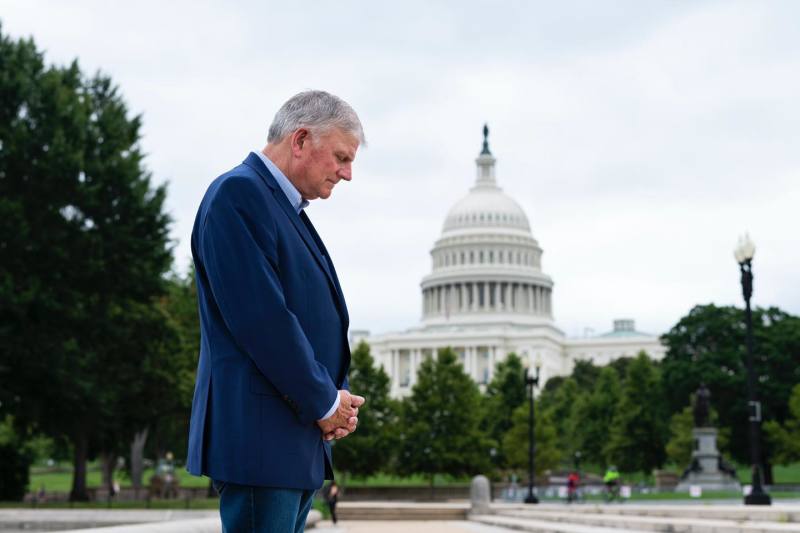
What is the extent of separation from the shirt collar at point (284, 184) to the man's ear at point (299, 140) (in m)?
0.09

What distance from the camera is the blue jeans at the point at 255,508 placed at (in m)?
3.59

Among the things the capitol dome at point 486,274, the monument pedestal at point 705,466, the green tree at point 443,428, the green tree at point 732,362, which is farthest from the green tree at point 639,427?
the capitol dome at point 486,274

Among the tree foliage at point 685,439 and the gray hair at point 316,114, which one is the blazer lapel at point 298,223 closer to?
the gray hair at point 316,114

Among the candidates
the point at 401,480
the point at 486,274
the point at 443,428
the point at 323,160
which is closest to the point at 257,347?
the point at 323,160

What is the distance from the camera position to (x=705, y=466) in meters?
47.7

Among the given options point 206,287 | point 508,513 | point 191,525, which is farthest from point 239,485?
point 508,513

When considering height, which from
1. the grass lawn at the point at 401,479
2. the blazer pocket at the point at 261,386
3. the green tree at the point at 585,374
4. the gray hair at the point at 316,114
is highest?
the green tree at the point at 585,374

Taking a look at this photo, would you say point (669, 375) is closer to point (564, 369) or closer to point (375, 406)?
point (375, 406)

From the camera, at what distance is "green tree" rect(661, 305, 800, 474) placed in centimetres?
6334

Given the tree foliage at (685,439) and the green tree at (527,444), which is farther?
the green tree at (527,444)

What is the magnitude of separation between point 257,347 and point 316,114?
0.91 meters

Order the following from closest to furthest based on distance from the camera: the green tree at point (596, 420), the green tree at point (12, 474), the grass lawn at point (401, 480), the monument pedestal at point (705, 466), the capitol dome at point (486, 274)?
1. the green tree at point (12, 474)
2. the monument pedestal at point (705, 466)
3. the grass lawn at point (401, 480)
4. the green tree at point (596, 420)
5. the capitol dome at point (486, 274)

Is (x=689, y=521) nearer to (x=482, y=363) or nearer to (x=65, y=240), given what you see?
(x=65, y=240)

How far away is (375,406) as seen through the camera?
57938 mm
